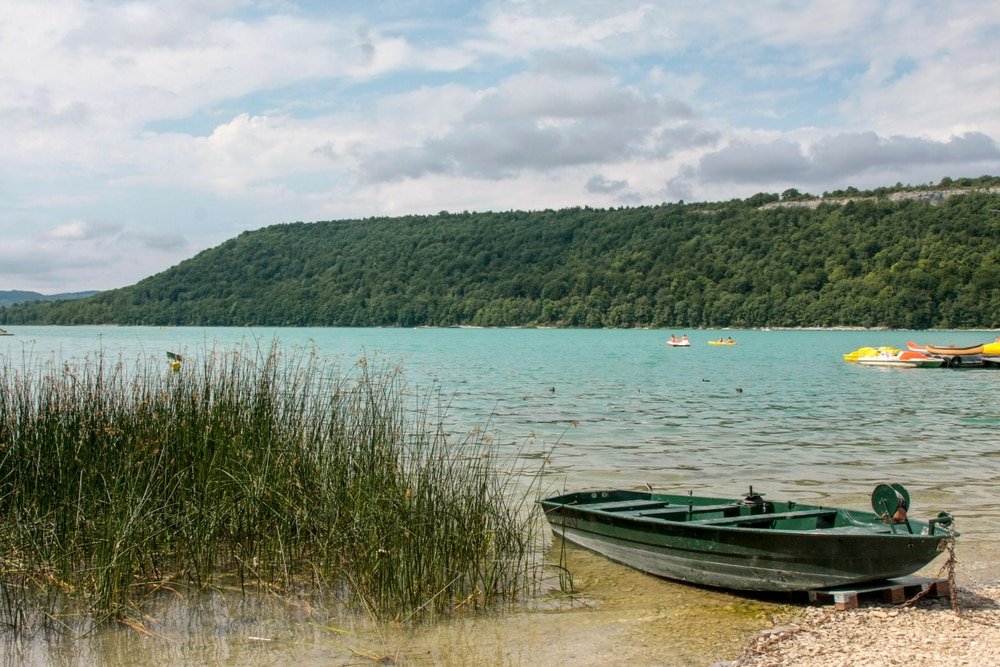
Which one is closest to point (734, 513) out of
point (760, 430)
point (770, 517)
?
point (770, 517)

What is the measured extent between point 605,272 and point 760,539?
381 ft

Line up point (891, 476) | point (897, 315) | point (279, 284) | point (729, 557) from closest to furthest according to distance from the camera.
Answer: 1. point (729, 557)
2. point (891, 476)
3. point (897, 315)
4. point (279, 284)

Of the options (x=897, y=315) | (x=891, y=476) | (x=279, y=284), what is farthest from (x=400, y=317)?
(x=891, y=476)

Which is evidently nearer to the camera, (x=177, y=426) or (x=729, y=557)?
(x=729, y=557)

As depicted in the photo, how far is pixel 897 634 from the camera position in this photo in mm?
6184

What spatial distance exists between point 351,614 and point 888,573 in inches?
153

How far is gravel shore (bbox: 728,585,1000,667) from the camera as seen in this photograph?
5699 millimetres

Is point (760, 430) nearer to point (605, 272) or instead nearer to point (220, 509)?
point (220, 509)

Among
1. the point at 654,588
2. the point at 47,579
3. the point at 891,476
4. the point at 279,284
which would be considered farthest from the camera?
the point at 279,284

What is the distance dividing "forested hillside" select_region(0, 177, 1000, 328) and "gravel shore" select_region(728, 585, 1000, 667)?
313 ft

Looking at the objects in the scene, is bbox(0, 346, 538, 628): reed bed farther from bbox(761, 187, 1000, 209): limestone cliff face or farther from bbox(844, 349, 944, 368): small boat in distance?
bbox(761, 187, 1000, 209): limestone cliff face

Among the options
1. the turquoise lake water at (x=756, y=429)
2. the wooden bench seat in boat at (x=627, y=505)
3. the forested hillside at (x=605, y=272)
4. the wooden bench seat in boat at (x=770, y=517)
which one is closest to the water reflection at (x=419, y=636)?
the wooden bench seat in boat at (x=770, y=517)

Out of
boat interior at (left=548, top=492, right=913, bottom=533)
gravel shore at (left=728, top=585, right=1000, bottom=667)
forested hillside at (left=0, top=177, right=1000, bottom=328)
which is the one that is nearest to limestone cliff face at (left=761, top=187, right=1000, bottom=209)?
forested hillside at (left=0, top=177, right=1000, bottom=328)

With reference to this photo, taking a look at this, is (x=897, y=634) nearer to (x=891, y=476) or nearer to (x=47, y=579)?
(x=47, y=579)
